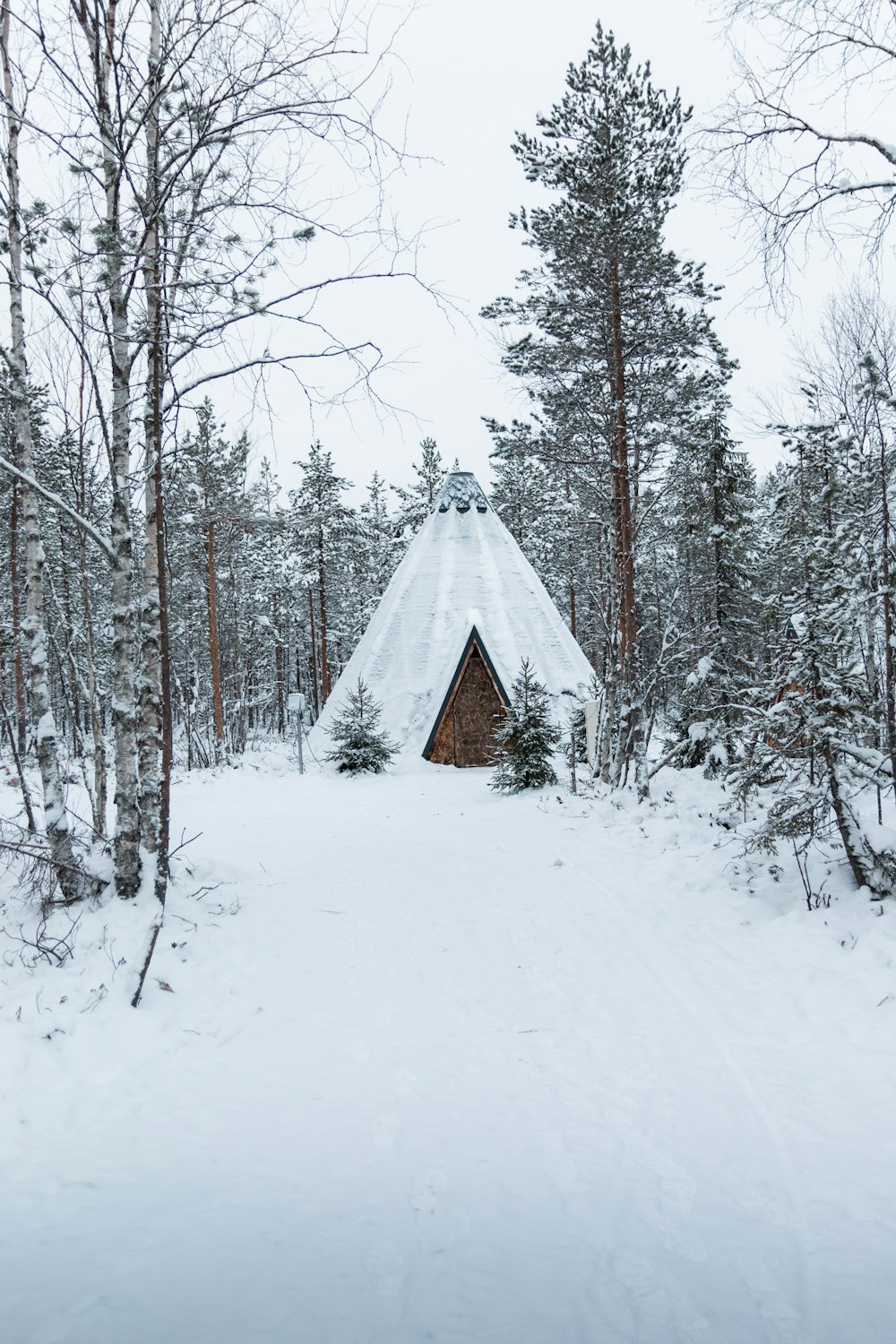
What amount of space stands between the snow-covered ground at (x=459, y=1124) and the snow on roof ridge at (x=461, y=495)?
17005mm

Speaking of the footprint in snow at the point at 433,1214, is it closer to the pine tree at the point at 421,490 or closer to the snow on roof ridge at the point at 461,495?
the snow on roof ridge at the point at 461,495

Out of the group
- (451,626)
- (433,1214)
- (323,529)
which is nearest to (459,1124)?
→ (433,1214)

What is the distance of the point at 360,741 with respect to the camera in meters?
16.4

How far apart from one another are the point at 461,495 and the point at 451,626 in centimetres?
496

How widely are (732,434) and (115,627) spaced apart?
15.8m

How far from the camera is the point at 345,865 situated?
766cm

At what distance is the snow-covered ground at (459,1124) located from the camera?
223cm

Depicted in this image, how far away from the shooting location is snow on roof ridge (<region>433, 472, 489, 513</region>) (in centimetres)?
2192

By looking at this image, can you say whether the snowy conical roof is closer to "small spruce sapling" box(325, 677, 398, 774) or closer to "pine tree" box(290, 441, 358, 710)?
"small spruce sapling" box(325, 677, 398, 774)

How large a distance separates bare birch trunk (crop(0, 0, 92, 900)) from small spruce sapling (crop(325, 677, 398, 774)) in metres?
10.8

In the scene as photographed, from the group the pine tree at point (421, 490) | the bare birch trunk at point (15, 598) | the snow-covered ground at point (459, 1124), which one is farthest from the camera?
the pine tree at point (421, 490)

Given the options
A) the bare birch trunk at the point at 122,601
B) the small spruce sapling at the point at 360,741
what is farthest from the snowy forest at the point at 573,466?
the small spruce sapling at the point at 360,741

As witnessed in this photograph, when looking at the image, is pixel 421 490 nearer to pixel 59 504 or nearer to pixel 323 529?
pixel 323 529

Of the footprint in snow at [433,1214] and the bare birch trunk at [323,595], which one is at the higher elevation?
the bare birch trunk at [323,595]
